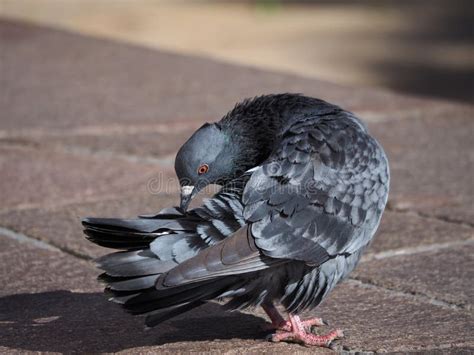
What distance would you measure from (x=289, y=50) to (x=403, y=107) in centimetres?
466

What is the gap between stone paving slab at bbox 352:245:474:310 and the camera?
4625mm

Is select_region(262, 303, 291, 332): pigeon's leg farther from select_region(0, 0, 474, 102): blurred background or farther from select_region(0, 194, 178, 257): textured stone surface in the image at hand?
select_region(0, 0, 474, 102): blurred background

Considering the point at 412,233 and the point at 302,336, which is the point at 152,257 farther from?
the point at 412,233

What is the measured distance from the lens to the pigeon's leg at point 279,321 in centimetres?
422

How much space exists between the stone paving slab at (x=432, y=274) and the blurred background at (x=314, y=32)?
5.94m

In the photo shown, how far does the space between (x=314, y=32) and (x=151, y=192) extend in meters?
8.46

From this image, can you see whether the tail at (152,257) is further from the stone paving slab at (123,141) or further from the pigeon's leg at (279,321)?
the stone paving slab at (123,141)

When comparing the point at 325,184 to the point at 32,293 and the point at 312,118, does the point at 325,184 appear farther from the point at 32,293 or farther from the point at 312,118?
the point at 32,293

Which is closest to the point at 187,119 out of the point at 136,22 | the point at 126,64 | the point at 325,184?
the point at 126,64

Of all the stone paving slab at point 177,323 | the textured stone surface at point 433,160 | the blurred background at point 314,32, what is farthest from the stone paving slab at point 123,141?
the blurred background at point 314,32

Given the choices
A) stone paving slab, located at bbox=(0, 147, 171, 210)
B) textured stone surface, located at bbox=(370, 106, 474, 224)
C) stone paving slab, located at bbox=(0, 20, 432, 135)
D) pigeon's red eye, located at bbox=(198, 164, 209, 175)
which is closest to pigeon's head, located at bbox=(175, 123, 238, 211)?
pigeon's red eye, located at bbox=(198, 164, 209, 175)

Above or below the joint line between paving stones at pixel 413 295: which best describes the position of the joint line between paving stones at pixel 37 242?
below

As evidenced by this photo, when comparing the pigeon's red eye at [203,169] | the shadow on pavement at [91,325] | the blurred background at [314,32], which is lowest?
the shadow on pavement at [91,325]

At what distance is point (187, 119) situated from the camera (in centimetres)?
793
